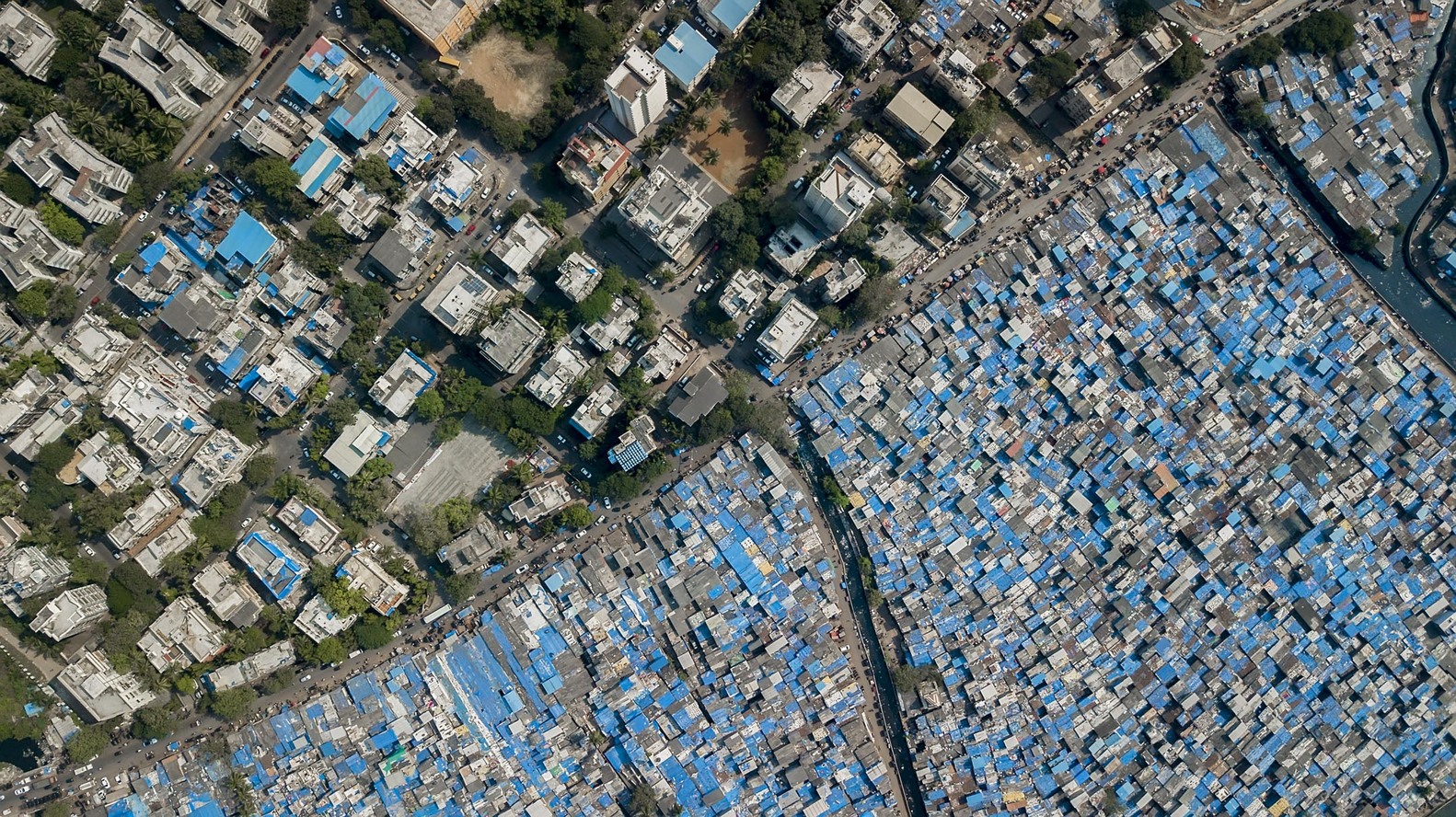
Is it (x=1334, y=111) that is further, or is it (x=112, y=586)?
(x=1334, y=111)

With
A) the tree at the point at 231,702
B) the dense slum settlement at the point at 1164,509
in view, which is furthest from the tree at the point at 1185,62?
the tree at the point at 231,702

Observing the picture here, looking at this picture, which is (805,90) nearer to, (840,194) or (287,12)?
(840,194)

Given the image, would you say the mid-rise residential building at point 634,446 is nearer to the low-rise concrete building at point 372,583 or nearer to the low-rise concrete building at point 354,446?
the low-rise concrete building at point 354,446

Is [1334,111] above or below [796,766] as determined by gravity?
above

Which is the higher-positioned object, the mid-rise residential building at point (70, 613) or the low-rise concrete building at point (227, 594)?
the mid-rise residential building at point (70, 613)

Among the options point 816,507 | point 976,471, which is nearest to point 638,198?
point 816,507

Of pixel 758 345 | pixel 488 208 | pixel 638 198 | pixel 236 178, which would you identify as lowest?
pixel 758 345

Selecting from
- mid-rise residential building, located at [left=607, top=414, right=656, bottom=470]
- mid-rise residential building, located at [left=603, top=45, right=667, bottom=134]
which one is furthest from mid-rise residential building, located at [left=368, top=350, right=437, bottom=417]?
mid-rise residential building, located at [left=603, top=45, right=667, bottom=134]

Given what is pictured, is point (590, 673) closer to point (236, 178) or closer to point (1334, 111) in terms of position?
point (236, 178)
